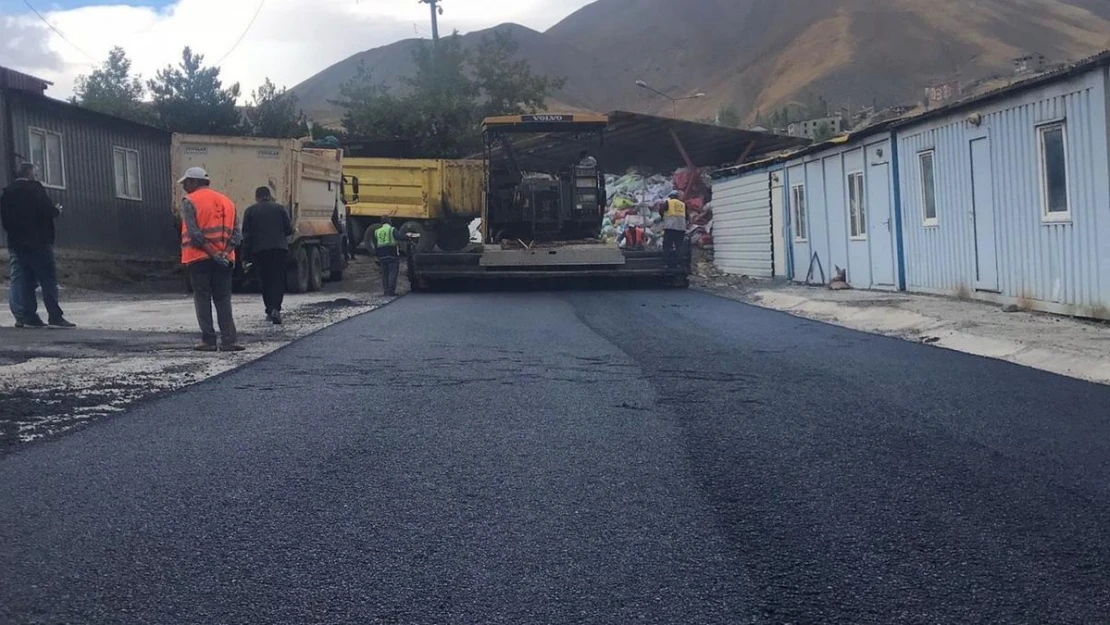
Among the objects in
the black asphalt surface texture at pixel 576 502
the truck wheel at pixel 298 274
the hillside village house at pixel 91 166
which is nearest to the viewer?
the black asphalt surface texture at pixel 576 502

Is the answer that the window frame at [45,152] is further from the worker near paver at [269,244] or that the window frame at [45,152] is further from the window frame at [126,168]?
the worker near paver at [269,244]

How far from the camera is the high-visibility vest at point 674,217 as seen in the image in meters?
21.3

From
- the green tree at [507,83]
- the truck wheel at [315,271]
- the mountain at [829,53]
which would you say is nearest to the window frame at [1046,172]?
the truck wheel at [315,271]

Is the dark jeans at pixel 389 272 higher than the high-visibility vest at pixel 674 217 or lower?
lower

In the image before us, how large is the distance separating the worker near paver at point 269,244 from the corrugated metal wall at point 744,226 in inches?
486

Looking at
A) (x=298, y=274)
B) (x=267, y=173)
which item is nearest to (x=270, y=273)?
(x=267, y=173)

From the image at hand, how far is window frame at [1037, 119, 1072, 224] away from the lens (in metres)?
12.3

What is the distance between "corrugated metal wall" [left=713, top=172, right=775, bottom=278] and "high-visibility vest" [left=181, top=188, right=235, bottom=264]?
1496cm

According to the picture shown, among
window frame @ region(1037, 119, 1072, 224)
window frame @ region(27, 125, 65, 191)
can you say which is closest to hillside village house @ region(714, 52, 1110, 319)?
window frame @ region(1037, 119, 1072, 224)

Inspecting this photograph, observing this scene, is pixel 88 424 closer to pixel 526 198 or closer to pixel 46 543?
pixel 46 543

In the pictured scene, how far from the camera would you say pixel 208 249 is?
10633mm

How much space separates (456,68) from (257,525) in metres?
51.7

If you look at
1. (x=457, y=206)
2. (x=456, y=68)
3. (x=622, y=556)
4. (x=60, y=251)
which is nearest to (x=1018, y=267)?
(x=622, y=556)

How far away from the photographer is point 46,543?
14.7 ft
